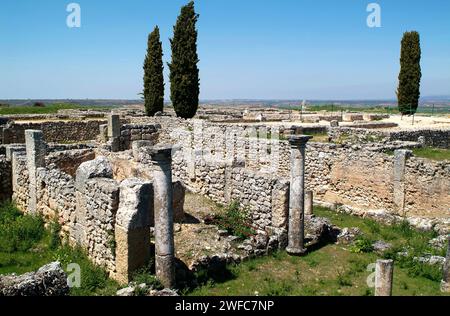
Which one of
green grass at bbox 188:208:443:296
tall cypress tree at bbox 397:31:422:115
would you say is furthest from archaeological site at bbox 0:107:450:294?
tall cypress tree at bbox 397:31:422:115

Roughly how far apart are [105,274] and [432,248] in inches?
319

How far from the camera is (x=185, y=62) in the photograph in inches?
1237

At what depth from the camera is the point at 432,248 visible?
1120cm

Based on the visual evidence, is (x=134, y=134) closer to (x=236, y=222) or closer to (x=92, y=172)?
(x=236, y=222)

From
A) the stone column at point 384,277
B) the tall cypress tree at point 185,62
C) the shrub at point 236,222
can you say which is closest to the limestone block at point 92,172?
the shrub at point 236,222

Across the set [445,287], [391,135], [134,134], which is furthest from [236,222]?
[391,135]

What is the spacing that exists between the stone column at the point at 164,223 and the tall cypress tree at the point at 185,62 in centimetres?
2415

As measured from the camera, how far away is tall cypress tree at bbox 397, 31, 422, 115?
36.9m

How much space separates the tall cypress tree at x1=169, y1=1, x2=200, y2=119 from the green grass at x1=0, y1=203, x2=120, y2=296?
21.3 m

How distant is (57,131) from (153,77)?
12082mm

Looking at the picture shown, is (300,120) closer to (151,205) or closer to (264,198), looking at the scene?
(264,198)

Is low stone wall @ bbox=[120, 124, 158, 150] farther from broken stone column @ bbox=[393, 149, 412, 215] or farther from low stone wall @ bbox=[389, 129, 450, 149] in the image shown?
low stone wall @ bbox=[389, 129, 450, 149]

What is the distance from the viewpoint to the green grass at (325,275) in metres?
8.77
